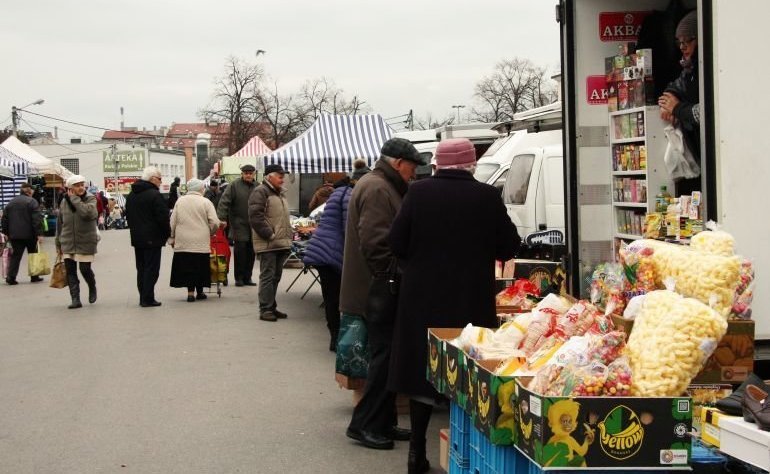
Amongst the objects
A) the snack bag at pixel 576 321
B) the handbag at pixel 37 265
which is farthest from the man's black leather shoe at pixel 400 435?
the handbag at pixel 37 265

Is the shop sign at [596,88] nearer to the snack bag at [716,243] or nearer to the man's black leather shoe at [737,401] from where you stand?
the snack bag at [716,243]

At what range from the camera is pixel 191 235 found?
15.1 m

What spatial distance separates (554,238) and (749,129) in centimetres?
658

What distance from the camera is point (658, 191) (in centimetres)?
713

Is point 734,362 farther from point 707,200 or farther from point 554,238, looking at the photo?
point 554,238

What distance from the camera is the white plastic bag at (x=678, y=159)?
675 cm

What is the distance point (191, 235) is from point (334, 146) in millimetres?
4696

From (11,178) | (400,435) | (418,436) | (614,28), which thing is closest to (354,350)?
(400,435)

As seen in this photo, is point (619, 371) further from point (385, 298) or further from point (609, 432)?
point (385, 298)

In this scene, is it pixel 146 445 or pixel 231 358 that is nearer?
pixel 146 445

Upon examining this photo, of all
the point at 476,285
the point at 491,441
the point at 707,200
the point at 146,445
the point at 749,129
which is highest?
the point at 749,129

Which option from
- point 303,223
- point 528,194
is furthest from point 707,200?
point 303,223

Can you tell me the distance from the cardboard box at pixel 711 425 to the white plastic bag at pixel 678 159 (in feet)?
9.13

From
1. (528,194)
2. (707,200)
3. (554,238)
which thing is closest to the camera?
(707,200)
